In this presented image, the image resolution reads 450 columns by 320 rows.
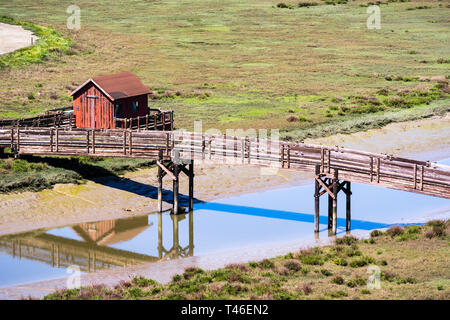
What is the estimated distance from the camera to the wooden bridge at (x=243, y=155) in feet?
119

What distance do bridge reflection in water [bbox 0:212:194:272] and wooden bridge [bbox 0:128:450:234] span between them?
3.45 m

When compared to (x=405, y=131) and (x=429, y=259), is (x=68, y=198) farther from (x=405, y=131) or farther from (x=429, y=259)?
(x=405, y=131)

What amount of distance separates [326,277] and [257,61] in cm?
5913

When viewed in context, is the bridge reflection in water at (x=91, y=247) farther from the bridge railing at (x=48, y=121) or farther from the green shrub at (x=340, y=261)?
the bridge railing at (x=48, y=121)

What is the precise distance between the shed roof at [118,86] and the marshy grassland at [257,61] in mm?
8507

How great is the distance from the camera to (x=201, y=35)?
101 metres

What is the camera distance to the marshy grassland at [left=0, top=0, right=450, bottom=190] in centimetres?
6406

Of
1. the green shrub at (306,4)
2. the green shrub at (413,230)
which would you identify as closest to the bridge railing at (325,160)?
the green shrub at (413,230)

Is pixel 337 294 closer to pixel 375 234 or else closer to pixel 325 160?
pixel 375 234

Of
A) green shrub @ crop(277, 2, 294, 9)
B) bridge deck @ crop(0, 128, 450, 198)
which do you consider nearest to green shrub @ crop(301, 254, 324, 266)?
bridge deck @ crop(0, 128, 450, 198)

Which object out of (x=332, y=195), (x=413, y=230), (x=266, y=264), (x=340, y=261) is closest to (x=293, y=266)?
(x=266, y=264)

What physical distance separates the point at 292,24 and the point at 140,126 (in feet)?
217

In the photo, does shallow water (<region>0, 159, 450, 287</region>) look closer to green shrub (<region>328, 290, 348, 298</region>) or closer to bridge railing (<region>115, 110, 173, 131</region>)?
bridge railing (<region>115, 110, 173, 131</region>)
